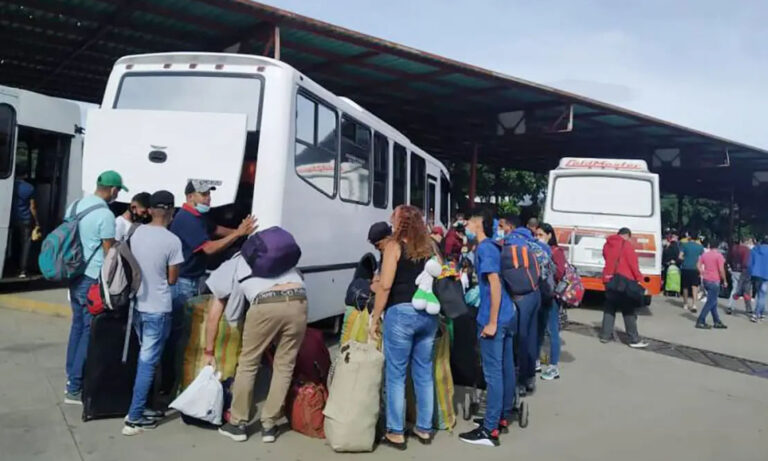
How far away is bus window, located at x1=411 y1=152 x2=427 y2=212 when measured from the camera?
414 inches

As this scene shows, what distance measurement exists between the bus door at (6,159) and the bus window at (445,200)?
750 cm

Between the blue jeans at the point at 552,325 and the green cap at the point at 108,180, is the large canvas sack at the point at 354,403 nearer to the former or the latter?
the green cap at the point at 108,180

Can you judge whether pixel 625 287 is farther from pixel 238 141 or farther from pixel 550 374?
pixel 238 141

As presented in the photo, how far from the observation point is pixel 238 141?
5.65m

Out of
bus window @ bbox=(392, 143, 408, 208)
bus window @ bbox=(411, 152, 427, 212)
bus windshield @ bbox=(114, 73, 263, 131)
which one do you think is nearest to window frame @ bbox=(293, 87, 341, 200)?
bus windshield @ bbox=(114, 73, 263, 131)

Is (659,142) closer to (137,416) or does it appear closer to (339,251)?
(339,251)

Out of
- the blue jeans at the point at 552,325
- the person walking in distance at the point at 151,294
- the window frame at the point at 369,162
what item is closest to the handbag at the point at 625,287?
the blue jeans at the point at 552,325

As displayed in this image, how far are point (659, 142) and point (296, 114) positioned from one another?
17.3 m

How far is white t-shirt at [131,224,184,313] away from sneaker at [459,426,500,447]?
2.44 m

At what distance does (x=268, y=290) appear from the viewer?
14.5ft

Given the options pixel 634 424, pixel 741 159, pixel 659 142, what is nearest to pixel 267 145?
pixel 634 424

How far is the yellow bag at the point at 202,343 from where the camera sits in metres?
4.89

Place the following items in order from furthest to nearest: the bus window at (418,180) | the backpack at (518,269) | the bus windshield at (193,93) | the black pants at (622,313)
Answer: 1. the bus window at (418,180)
2. the black pants at (622,313)
3. the bus windshield at (193,93)
4. the backpack at (518,269)

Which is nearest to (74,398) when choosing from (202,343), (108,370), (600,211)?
(108,370)
